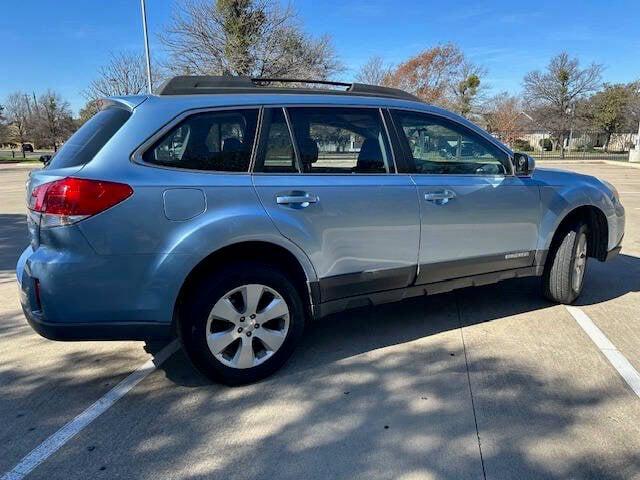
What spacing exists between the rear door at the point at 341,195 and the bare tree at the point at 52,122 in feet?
176

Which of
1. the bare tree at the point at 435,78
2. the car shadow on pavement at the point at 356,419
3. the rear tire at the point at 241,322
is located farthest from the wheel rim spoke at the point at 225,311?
the bare tree at the point at 435,78

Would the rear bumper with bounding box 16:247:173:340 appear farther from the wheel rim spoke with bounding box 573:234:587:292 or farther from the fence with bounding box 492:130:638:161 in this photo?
the fence with bounding box 492:130:638:161

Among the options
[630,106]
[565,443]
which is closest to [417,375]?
[565,443]

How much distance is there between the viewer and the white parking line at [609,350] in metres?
3.32

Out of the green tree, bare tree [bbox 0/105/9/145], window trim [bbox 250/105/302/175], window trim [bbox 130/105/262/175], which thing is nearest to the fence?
the green tree

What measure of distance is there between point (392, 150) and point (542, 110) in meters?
51.2

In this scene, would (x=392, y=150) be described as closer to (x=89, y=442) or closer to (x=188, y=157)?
(x=188, y=157)

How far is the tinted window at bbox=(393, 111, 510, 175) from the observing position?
12.5ft

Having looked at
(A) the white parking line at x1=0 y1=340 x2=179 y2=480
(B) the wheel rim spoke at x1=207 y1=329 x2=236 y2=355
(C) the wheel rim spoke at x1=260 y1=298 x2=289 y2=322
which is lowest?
(A) the white parking line at x1=0 y1=340 x2=179 y2=480

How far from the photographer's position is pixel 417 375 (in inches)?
134

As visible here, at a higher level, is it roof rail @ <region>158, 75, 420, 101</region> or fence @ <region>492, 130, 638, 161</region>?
roof rail @ <region>158, 75, 420, 101</region>

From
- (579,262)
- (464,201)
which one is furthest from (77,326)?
(579,262)

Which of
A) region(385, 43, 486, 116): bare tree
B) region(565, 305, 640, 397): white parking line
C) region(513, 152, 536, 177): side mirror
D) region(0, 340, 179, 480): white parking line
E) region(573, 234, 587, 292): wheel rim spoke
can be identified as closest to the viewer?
region(0, 340, 179, 480): white parking line

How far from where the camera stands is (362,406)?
9.94 feet
